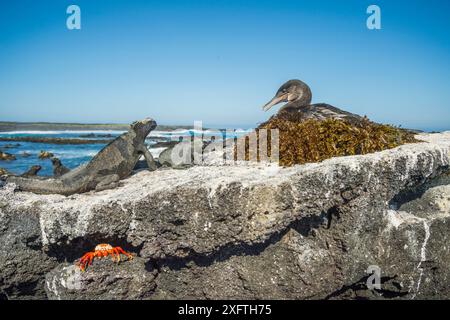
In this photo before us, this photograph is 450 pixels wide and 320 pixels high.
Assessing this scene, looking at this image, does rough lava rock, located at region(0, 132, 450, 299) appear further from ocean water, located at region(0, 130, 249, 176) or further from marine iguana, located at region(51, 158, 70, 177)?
ocean water, located at region(0, 130, 249, 176)

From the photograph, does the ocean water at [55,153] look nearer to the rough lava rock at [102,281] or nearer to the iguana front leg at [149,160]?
the iguana front leg at [149,160]

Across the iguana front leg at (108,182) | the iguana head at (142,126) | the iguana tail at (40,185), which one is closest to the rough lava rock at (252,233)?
the iguana front leg at (108,182)

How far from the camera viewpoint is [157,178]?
6.60 m

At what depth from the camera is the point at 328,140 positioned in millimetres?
6344

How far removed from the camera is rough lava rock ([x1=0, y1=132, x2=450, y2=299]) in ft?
17.3

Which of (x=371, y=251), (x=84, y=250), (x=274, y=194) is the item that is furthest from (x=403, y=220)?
(x=84, y=250)

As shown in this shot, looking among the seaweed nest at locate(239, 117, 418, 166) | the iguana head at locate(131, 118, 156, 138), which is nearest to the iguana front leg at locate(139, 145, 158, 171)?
the iguana head at locate(131, 118, 156, 138)

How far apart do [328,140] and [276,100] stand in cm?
256

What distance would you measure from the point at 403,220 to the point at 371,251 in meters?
0.95

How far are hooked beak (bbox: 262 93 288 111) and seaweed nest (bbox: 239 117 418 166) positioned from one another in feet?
5.53

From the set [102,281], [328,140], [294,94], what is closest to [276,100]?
[294,94]

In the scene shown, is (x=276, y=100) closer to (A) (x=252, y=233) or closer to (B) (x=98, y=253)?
(A) (x=252, y=233)

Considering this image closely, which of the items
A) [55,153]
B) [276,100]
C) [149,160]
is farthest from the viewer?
[55,153]

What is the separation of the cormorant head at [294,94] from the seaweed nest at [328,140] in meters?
1.55
